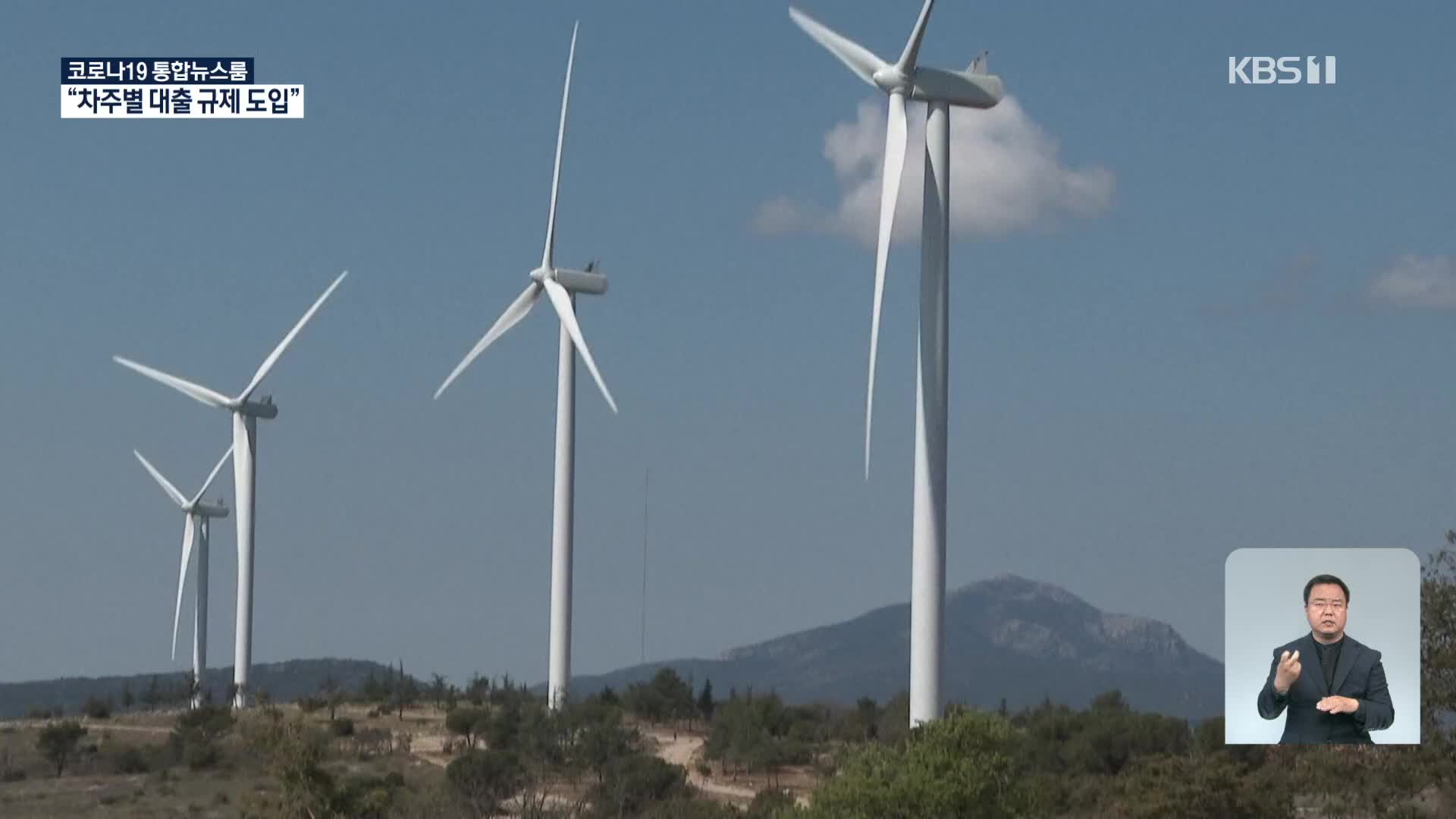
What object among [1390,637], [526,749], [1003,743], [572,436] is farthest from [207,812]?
[1390,637]

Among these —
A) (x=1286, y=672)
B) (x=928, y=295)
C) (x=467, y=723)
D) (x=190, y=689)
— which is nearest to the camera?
(x=1286, y=672)

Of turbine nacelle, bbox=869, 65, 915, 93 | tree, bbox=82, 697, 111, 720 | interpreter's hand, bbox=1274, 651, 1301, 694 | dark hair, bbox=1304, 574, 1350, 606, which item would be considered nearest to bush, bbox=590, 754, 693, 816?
turbine nacelle, bbox=869, 65, 915, 93

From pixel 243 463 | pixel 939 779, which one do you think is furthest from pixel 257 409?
pixel 939 779

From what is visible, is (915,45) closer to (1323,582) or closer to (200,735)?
(1323,582)

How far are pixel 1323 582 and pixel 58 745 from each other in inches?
2357

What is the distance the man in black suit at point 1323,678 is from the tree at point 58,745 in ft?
192

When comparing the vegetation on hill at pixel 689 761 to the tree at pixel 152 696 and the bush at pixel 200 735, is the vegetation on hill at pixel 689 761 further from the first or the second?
the tree at pixel 152 696

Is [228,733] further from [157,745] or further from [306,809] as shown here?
[306,809]

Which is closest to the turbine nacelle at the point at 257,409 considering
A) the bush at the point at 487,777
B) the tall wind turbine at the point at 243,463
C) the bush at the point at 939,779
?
the tall wind turbine at the point at 243,463

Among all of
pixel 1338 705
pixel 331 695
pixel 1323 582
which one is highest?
pixel 1323 582

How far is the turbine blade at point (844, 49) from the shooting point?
53125 millimetres

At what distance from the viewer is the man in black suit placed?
30.4m

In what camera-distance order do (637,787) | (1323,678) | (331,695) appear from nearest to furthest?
(1323,678) → (637,787) → (331,695)

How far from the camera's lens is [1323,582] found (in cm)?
3148
